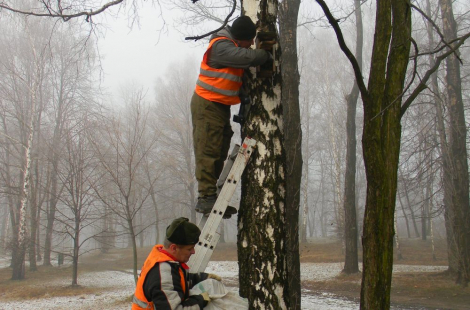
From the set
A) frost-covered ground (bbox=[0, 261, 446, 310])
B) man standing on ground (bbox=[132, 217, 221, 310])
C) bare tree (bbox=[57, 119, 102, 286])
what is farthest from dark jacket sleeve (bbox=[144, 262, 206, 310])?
bare tree (bbox=[57, 119, 102, 286])

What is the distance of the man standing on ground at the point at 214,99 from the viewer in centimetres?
318

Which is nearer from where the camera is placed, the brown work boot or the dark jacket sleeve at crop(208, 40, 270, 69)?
the dark jacket sleeve at crop(208, 40, 270, 69)

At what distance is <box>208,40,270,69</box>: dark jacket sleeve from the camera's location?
305cm

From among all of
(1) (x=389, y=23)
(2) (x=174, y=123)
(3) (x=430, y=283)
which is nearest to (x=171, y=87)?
(2) (x=174, y=123)

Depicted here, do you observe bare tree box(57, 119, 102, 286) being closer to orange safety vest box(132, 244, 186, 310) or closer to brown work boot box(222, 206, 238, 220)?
brown work boot box(222, 206, 238, 220)

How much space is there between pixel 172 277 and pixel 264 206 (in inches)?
32.3

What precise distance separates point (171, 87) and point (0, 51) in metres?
13.6

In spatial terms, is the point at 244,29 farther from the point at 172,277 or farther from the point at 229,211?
the point at 172,277

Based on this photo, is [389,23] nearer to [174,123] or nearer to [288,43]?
[288,43]

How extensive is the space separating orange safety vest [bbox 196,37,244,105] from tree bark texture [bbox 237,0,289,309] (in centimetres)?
14

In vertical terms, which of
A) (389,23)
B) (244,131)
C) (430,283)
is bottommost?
(430,283)

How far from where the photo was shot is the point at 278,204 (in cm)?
293

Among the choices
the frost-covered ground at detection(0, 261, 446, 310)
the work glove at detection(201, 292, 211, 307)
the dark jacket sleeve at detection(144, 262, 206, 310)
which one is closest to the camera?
the dark jacket sleeve at detection(144, 262, 206, 310)

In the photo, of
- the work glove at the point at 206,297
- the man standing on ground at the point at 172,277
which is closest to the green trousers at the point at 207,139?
the man standing on ground at the point at 172,277
